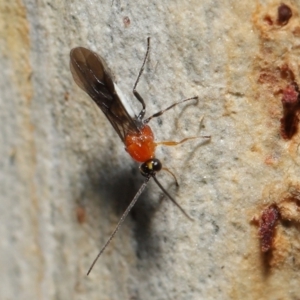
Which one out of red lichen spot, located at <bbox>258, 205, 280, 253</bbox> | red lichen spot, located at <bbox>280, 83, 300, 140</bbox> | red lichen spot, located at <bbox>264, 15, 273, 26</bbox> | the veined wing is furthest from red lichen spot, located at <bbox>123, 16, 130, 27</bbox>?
red lichen spot, located at <bbox>258, 205, 280, 253</bbox>

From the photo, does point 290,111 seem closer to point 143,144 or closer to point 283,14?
point 283,14

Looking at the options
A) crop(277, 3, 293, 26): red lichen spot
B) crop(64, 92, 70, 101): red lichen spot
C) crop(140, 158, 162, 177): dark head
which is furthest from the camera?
crop(64, 92, 70, 101): red lichen spot

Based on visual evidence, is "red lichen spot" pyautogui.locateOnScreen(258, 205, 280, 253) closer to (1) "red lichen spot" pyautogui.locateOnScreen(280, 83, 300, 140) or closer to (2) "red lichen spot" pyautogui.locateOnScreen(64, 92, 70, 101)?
(1) "red lichen spot" pyautogui.locateOnScreen(280, 83, 300, 140)

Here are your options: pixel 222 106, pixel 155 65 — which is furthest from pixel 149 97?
pixel 222 106

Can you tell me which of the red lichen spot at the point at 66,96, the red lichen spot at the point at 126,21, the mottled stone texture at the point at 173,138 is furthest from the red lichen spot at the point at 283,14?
the red lichen spot at the point at 66,96

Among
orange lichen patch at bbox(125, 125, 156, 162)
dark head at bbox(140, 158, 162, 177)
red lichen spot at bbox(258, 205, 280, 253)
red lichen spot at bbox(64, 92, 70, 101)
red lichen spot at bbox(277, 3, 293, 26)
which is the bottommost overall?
red lichen spot at bbox(258, 205, 280, 253)

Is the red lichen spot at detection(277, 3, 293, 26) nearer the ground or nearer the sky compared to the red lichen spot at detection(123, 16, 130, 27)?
nearer the ground

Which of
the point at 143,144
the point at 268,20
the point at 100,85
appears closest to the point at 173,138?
the point at 143,144
